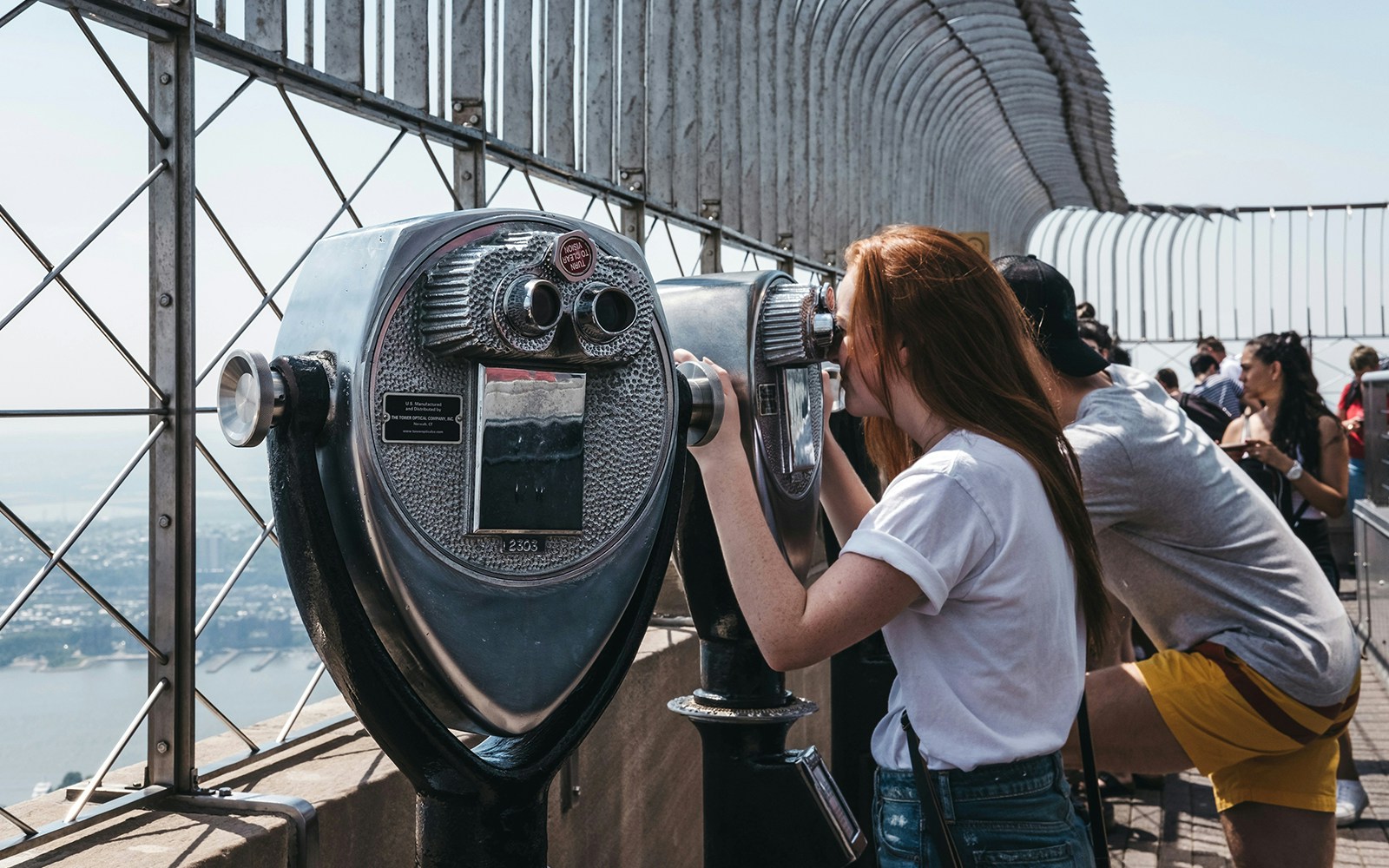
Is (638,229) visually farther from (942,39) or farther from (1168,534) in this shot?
(942,39)

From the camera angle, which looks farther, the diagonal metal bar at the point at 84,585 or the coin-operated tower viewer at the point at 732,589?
the coin-operated tower viewer at the point at 732,589

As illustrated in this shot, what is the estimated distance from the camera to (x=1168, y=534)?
232 centimetres

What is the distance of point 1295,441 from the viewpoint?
5.30 metres

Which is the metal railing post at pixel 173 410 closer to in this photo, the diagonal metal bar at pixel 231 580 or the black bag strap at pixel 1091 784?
the diagonal metal bar at pixel 231 580

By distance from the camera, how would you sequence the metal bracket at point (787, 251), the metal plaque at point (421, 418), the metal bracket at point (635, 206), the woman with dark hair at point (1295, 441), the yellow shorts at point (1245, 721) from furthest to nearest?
the metal bracket at point (787, 251)
the woman with dark hair at point (1295, 441)
the metal bracket at point (635, 206)
the yellow shorts at point (1245, 721)
the metal plaque at point (421, 418)

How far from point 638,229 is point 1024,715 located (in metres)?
Result: 2.36

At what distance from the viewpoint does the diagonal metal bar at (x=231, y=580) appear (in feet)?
6.43

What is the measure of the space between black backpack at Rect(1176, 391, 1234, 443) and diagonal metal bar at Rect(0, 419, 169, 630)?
5372 millimetres

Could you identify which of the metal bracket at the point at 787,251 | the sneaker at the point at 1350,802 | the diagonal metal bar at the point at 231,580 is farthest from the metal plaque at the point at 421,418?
the metal bracket at the point at 787,251

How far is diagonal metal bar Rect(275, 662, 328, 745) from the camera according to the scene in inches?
85.0

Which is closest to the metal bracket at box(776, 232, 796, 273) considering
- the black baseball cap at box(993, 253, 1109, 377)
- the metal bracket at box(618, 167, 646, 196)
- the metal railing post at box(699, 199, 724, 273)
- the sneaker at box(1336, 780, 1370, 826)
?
the metal railing post at box(699, 199, 724, 273)

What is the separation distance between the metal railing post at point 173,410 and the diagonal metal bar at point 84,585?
31 mm

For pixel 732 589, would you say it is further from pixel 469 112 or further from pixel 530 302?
pixel 469 112

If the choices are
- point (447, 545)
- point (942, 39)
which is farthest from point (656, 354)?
point (942, 39)
